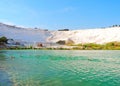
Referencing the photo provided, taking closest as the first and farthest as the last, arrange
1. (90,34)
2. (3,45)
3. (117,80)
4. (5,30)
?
1. (117,80)
2. (3,45)
3. (5,30)
4. (90,34)

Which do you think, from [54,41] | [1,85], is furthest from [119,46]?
[1,85]

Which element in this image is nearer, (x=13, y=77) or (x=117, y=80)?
(x=117, y=80)

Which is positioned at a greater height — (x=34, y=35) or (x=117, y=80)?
(x=34, y=35)

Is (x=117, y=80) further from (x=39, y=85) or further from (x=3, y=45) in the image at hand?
(x=3, y=45)

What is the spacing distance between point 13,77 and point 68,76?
3.49 metres

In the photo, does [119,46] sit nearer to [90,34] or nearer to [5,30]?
[90,34]

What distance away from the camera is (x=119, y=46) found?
6338cm

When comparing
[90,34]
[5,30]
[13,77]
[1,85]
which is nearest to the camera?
[1,85]

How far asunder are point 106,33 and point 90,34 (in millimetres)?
4805

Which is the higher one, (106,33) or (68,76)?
(106,33)

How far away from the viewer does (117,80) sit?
15516mm

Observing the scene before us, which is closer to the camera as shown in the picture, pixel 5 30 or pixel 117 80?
pixel 117 80

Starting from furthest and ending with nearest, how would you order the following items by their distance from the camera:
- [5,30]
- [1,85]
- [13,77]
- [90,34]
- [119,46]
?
[90,34] < [5,30] < [119,46] < [13,77] < [1,85]

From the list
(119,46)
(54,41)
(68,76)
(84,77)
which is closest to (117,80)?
(84,77)
